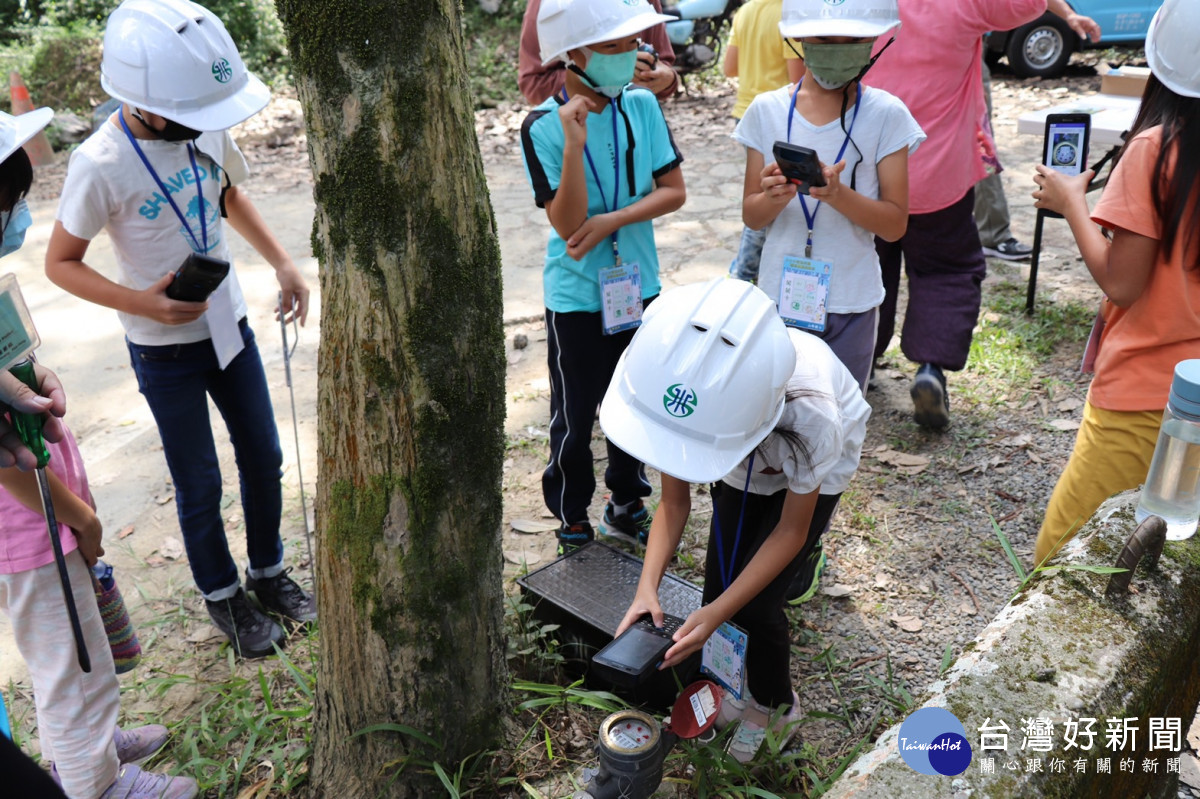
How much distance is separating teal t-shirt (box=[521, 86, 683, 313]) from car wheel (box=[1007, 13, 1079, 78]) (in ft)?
26.7

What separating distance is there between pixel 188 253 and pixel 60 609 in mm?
1073

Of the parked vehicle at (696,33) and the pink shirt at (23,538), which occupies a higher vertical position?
the pink shirt at (23,538)

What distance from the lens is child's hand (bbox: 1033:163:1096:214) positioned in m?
2.49

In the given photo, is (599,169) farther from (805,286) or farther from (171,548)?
(171,548)

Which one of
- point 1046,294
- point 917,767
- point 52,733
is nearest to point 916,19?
point 1046,294

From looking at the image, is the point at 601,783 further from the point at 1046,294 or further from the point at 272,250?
the point at 1046,294

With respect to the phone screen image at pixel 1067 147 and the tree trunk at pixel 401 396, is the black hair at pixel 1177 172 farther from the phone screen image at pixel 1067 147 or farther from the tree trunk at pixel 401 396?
the tree trunk at pixel 401 396

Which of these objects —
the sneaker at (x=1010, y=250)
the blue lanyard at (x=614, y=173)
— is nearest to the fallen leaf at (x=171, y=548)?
the blue lanyard at (x=614, y=173)

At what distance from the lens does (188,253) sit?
2762 mm

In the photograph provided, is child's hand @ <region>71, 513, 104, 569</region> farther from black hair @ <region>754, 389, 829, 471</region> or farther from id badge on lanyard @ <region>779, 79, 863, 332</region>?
id badge on lanyard @ <region>779, 79, 863, 332</region>

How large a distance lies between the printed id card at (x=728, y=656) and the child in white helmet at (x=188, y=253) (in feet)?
4.86

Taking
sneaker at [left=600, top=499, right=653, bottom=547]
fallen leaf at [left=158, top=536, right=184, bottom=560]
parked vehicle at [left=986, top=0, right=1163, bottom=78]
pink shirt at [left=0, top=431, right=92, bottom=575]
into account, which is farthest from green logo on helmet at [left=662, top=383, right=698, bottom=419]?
parked vehicle at [left=986, top=0, right=1163, bottom=78]

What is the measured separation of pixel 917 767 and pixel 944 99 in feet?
9.47

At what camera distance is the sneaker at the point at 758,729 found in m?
2.43
